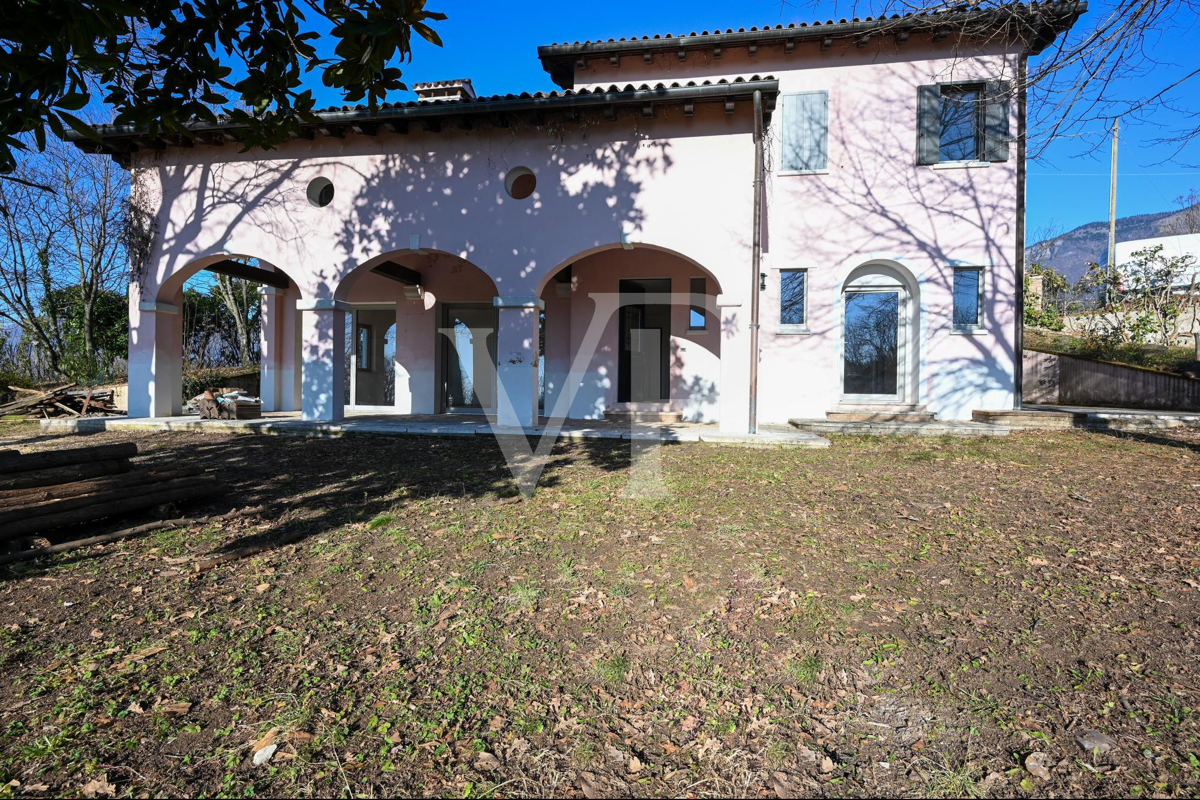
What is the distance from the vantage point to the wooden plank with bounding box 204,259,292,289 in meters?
11.2

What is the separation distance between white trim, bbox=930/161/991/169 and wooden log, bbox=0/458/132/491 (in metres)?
11.9

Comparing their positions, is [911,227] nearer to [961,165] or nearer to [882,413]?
[961,165]

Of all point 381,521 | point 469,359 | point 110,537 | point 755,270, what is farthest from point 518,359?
point 110,537

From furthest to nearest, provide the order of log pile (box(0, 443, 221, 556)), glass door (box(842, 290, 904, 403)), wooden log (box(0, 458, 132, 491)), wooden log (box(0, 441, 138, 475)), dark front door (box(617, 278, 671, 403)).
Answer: dark front door (box(617, 278, 671, 403)) < glass door (box(842, 290, 904, 403)) < wooden log (box(0, 441, 138, 475)) < wooden log (box(0, 458, 132, 491)) < log pile (box(0, 443, 221, 556))

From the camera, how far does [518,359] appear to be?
30.7ft

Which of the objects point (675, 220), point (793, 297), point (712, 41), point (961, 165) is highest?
point (712, 41)

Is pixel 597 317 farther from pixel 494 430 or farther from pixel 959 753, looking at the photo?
pixel 959 753

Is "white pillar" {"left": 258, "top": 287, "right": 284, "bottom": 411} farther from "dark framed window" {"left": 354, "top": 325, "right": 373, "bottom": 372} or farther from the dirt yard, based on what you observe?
the dirt yard

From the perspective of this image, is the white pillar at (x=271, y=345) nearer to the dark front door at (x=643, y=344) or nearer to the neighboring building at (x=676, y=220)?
the neighboring building at (x=676, y=220)

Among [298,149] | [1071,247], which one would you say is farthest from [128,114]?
[1071,247]

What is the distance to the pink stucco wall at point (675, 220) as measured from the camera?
889 centimetres

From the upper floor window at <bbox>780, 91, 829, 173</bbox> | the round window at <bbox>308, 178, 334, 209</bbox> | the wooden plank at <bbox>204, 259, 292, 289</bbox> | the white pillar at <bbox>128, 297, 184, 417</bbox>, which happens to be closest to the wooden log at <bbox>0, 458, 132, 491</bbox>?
the round window at <bbox>308, 178, 334, 209</bbox>

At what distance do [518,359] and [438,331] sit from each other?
3390mm

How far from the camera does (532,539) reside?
427 centimetres
